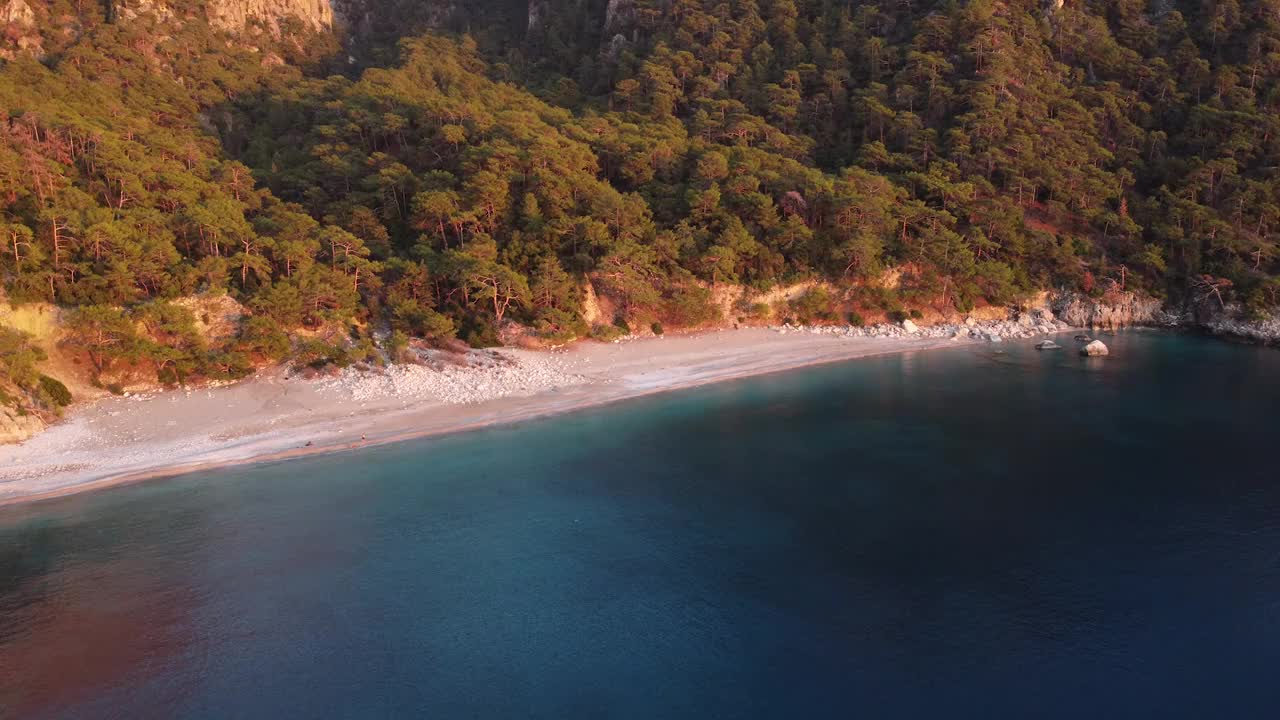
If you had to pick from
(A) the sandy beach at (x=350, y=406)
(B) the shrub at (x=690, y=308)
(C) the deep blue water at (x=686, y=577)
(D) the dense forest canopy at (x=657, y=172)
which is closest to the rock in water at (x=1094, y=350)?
(D) the dense forest canopy at (x=657, y=172)

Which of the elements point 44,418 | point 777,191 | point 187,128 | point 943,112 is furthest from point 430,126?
point 943,112

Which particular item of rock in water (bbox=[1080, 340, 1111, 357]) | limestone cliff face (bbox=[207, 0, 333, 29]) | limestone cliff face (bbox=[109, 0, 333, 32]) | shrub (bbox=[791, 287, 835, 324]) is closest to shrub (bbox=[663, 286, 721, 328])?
shrub (bbox=[791, 287, 835, 324])

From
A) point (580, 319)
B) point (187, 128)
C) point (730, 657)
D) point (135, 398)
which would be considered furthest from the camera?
point (187, 128)

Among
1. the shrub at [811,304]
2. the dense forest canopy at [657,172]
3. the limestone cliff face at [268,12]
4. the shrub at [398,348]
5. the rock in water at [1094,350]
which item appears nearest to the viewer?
the shrub at [398,348]

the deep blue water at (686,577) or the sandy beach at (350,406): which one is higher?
the sandy beach at (350,406)

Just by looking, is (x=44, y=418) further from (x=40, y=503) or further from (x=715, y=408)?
(x=715, y=408)

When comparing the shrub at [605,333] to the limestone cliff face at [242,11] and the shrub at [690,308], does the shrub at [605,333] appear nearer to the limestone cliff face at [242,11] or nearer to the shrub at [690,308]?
the shrub at [690,308]

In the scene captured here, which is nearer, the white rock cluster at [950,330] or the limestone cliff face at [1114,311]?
the white rock cluster at [950,330]
